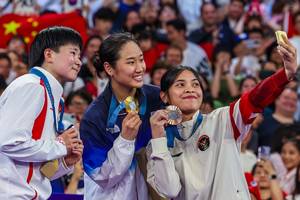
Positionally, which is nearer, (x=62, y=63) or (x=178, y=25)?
(x=62, y=63)

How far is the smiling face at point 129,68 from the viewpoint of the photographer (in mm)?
5699

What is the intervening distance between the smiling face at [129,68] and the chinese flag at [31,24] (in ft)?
16.4

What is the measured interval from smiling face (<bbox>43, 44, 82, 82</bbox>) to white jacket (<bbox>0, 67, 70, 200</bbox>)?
20 centimetres

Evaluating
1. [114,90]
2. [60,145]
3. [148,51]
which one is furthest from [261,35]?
[60,145]

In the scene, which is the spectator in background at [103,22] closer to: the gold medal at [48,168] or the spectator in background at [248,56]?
the spectator in background at [248,56]

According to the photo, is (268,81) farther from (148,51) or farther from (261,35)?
(261,35)

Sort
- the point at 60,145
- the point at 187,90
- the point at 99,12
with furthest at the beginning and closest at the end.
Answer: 1. the point at 99,12
2. the point at 187,90
3. the point at 60,145

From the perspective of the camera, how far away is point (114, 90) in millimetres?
5816

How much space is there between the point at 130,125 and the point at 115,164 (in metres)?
0.26

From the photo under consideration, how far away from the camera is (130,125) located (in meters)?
5.43

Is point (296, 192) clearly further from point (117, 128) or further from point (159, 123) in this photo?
point (159, 123)

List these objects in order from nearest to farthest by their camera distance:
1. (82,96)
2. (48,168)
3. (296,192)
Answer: (48,168), (296,192), (82,96)

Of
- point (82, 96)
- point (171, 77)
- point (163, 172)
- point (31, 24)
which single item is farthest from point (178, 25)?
point (163, 172)

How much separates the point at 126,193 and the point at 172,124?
1.81 ft
